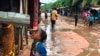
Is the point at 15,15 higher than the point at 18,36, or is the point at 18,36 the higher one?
the point at 15,15

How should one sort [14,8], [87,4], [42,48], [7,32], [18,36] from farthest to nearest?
[87,4], [14,8], [18,36], [7,32], [42,48]

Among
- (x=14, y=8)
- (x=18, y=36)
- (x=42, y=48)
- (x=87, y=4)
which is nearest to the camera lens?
(x=42, y=48)

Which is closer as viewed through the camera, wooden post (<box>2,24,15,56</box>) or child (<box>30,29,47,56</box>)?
child (<box>30,29,47,56</box>)

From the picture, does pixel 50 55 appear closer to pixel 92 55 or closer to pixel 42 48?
pixel 92 55

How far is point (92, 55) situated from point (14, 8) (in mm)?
4068

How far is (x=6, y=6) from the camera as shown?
11.8 m

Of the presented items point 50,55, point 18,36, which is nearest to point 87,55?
point 50,55

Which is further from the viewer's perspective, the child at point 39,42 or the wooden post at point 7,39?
the wooden post at point 7,39

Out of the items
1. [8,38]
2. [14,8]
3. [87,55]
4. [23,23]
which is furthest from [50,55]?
[23,23]

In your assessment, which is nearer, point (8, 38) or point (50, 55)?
point (8, 38)

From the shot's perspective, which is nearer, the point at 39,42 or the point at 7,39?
the point at 39,42

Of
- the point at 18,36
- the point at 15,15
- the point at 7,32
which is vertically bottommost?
the point at 18,36

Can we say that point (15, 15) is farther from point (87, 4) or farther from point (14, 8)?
point (87, 4)

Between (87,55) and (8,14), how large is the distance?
7707 millimetres
